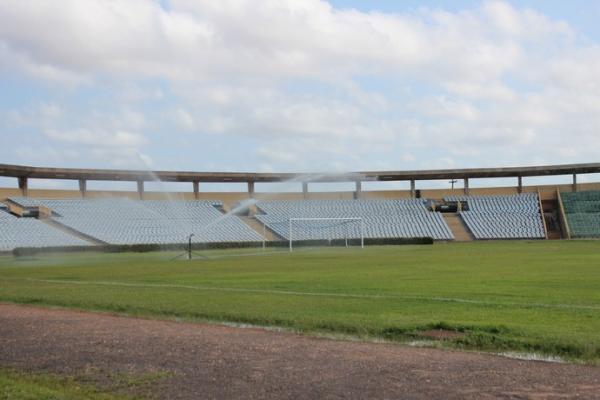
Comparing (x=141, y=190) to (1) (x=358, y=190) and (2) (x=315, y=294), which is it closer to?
(1) (x=358, y=190)

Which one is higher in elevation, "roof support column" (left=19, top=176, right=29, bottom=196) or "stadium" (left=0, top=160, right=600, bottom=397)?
"roof support column" (left=19, top=176, right=29, bottom=196)

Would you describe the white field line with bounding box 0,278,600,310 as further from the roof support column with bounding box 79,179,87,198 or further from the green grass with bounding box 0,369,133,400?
the roof support column with bounding box 79,179,87,198

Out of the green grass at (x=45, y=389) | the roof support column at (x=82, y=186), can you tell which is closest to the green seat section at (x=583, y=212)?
the roof support column at (x=82, y=186)

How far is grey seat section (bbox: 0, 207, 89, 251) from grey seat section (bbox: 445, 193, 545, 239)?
46.1 m

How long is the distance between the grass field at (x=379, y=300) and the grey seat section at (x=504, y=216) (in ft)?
179

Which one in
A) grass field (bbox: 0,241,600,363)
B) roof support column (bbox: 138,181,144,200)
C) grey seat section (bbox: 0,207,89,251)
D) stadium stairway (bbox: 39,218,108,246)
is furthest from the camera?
roof support column (bbox: 138,181,144,200)

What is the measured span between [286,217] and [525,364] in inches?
3071

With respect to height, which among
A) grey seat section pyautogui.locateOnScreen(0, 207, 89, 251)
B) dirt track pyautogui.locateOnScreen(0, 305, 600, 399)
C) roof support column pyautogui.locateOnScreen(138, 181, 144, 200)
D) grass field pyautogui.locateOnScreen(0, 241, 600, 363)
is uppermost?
roof support column pyautogui.locateOnScreen(138, 181, 144, 200)

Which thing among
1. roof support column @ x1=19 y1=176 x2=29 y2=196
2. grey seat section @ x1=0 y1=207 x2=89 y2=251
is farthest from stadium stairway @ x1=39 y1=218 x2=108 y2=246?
roof support column @ x1=19 y1=176 x2=29 y2=196

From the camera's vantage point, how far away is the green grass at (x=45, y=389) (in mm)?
7570

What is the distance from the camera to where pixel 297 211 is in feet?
297

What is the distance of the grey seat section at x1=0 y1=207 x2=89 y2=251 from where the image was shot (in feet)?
199

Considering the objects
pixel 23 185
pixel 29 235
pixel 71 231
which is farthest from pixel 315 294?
pixel 23 185

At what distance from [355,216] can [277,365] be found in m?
80.2
